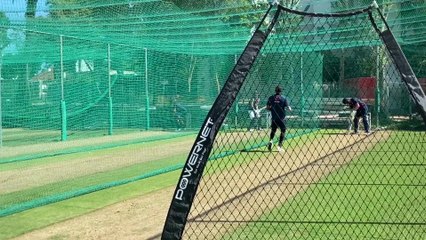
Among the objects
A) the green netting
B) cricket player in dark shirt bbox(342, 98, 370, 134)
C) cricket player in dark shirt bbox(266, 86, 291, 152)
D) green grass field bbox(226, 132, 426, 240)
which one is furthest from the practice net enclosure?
cricket player in dark shirt bbox(342, 98, 370, 134)

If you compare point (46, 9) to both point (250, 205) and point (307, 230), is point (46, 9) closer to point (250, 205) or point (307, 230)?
point (250, 205)

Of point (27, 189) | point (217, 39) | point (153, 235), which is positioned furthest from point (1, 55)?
point (153, 235)

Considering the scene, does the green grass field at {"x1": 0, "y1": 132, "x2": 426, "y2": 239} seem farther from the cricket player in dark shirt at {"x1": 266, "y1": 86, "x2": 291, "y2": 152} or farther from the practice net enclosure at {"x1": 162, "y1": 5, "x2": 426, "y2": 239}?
the cricket player in dark shirt at {"x1": 266, "y1": 86, "x2": 291, "y2": 152}

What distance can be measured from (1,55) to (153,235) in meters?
11.3

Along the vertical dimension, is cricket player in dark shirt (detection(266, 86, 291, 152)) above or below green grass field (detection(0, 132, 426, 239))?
above

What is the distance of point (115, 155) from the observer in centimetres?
1360

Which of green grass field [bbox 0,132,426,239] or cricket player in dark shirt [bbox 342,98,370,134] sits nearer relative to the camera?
green grass field [bbox 0,132,426,239]

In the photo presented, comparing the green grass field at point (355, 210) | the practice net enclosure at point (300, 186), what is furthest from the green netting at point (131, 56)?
the green grass field at point (355, 210)

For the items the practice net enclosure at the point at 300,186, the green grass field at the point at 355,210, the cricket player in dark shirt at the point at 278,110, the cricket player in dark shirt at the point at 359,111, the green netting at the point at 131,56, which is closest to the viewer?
the practice net enclosure at the point at 300,186

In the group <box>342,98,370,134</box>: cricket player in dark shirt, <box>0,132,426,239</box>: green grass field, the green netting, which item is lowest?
<box>0,132,426,239</box>: green grass field

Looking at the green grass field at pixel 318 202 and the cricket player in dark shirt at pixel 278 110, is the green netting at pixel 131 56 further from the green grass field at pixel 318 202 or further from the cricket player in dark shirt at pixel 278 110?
the green grass field at pixel 318 202

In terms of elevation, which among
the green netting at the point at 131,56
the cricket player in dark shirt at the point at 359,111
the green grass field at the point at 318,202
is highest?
the green netting at the point at 131,56

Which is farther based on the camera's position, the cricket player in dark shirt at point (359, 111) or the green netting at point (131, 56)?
the cricket player in dark shirt at point (359, 111)

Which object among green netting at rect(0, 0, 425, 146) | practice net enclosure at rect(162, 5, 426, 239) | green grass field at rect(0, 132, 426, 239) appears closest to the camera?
practice net enclosure at rect(162, 5, 426, 239)
